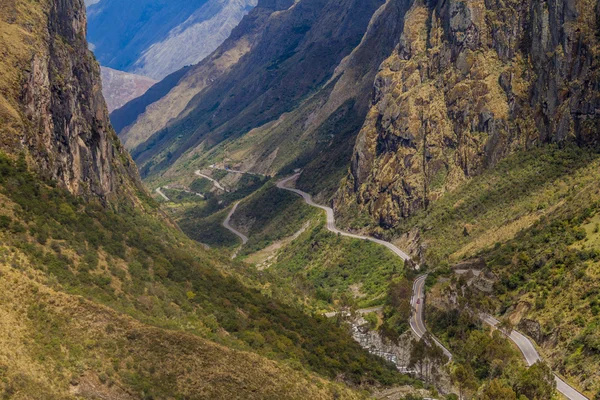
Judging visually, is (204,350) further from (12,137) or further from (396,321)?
(396,321)

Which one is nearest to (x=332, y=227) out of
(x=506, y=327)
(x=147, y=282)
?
(x=506, y=327)

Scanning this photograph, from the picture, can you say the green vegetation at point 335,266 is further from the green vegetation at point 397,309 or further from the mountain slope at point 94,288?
the mountain slope at point 94,288

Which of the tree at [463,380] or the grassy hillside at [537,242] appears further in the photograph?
the grassy hillside at [537,242]

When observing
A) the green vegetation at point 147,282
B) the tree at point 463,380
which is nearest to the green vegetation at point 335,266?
the green vegetation at point 147,282

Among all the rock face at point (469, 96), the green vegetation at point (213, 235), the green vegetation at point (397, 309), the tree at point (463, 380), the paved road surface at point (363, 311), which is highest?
the rock face at point (469, 96)

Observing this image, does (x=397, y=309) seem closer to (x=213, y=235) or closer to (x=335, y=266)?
(x=335, y=266)

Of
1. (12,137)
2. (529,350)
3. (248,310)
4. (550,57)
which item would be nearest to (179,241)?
(248,310)

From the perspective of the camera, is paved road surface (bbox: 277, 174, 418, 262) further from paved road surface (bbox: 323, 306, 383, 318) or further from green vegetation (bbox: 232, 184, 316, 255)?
paved road surface (bbox: 323, 306, 383, 318)
